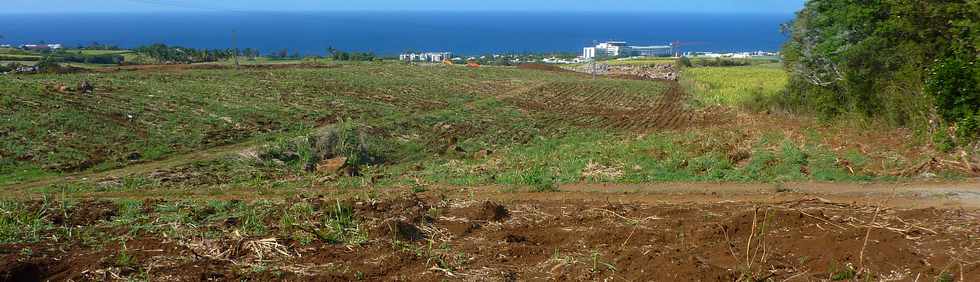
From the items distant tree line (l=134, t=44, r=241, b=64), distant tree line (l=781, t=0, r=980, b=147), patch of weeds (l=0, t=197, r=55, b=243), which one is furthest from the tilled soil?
distant tree line (l=134, t=44, r=241, b=64)

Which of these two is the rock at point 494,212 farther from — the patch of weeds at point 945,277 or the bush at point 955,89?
the bush at point 955,89

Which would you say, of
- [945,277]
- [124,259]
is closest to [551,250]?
[945,277]

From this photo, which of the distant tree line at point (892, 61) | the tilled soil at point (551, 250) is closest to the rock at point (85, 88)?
the tilled soil at point (551, 250)

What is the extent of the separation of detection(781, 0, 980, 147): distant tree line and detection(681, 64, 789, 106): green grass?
634cm

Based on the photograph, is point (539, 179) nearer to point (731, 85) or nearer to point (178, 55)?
point (731, 85)

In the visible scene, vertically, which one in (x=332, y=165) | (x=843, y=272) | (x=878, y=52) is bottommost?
(x=332, y=165)

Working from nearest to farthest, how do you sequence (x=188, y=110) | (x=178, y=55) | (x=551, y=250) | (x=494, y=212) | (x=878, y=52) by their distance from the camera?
(x=551, y=250) → (x=494, y=212) → (x=878, y=52) → (x=188, y=110) → (x=178, y=55)

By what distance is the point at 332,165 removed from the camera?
643 inches

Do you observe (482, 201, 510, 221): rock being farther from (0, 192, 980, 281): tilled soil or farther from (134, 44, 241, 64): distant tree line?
(134, 44, 241, 64): distant tree line

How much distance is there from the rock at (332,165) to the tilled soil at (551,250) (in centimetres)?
735

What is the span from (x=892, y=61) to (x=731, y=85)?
941 inches

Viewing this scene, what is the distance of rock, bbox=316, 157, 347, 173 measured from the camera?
16062mm

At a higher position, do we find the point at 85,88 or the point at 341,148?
the point at 85,88

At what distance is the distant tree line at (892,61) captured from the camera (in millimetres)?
13961
